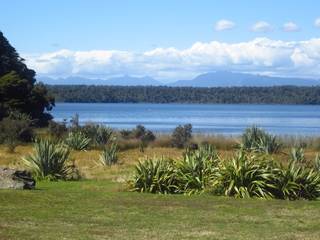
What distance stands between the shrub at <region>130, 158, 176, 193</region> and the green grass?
715 mm

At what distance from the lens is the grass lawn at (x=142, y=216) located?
10.8 meters

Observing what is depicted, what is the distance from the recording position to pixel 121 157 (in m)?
29.6

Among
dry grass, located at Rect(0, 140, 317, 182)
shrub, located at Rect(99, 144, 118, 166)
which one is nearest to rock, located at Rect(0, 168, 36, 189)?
dry grass, located at Rect(0, 140, 317, 182)

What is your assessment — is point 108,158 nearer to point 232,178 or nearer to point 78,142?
point 78,142

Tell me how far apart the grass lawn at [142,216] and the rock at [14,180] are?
0.43 metres

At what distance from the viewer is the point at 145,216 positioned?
12945mm

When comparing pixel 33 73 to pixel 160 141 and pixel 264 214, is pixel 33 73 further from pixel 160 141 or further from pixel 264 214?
pixel 264 214

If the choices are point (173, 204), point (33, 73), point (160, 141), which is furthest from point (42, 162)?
point (33, 73)

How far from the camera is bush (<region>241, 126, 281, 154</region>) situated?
31.6 m

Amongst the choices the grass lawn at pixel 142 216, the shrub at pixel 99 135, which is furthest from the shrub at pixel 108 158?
the shrub at pixel 99 135

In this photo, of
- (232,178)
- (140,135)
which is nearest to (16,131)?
(140,135)

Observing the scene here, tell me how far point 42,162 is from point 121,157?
334 inches

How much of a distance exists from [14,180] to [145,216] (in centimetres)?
545

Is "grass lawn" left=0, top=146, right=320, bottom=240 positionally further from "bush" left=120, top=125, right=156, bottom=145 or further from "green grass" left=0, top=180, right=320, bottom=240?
"bush" left=120, top=125, right=156, bottom=145
